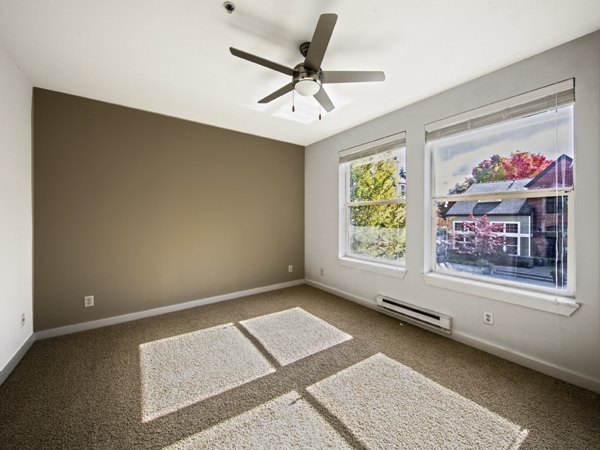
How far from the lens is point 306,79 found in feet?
6.32

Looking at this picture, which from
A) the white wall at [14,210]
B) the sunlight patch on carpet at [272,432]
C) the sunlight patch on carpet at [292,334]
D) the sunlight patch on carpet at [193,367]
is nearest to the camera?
the sunlight patch on carpet at [272,432]

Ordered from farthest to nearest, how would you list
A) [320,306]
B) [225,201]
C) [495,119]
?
[225,201] → [320,306] → [495,119]

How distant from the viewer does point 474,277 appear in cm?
255

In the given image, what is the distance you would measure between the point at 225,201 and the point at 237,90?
5.32ft

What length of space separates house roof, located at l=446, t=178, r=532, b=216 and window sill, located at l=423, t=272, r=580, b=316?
2.24 feet

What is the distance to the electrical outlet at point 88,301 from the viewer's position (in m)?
2.82

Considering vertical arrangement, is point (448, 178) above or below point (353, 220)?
above

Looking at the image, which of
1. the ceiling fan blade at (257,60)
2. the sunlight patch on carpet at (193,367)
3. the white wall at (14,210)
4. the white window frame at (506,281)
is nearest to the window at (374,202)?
the white window frame at (506,281)

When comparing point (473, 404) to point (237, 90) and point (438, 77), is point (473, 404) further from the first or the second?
point (237, 90)

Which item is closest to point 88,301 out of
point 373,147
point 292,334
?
point 292,334

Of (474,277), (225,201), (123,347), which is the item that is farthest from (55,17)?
(474,277)

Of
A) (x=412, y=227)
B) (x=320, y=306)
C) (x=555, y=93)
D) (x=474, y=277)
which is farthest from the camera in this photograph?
(x=320, y=306)

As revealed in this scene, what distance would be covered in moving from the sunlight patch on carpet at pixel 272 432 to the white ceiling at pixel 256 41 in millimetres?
2611

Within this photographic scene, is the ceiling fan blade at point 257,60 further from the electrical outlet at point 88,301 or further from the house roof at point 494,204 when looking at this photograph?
the electrical outlet at point 88,301
